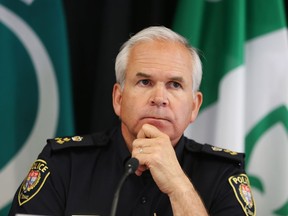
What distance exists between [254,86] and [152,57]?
855 mm

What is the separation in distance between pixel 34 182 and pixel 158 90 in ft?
1.97

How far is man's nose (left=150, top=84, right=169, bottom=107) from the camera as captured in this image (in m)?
2.01

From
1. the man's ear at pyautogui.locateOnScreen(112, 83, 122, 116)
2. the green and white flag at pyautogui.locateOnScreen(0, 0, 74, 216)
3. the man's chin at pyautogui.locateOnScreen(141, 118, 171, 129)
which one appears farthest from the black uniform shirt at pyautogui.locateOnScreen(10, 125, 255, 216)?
the green and white flag at pyautogui.locateOnScreen(0, 0, 74, 216)

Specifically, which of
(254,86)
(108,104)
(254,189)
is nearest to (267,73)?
(254,86)

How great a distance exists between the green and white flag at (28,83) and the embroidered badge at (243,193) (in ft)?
3.23

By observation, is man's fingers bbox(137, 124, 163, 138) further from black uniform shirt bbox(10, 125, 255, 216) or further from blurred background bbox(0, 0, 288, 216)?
blurred background bbox(0, 0, 288, 216)

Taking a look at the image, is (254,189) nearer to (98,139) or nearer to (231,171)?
(231,171)

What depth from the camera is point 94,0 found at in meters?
2.89

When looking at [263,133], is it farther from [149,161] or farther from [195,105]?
[149,161]

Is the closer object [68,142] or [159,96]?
[159,96]

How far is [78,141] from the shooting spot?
89.9 inches

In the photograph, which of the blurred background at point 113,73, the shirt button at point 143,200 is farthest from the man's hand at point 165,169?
the blurred background at point 113,73

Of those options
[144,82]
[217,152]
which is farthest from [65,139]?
[217,152]

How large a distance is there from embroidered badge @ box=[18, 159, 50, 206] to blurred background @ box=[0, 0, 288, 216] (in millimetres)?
573
